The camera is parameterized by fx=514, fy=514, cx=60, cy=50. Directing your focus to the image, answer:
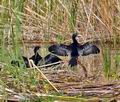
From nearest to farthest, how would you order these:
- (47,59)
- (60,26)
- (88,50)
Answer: (47,59) → (88,50) → (60,26)

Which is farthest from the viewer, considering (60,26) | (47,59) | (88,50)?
(60,26)

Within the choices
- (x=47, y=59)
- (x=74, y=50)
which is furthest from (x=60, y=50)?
(x=47, y=59)

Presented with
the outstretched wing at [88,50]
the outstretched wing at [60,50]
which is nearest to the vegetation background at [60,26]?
the outstretched wing at [88,50]

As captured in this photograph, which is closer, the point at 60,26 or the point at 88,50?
the point at 88,50

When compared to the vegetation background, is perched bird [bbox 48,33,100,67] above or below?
below

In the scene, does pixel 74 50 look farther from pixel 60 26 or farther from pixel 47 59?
pixel 60 26

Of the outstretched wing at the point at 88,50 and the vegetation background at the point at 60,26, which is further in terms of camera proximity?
the outstretched wing at the point at 88,50

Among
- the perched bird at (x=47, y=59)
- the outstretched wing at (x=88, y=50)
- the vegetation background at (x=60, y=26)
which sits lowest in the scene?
the perched bird at (x=47, y=59)

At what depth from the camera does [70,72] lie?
3.08 metres

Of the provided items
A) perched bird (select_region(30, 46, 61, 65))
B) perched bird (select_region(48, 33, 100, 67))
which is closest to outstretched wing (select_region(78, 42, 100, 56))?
perched bird (select_region(48, 33, 100, 67))

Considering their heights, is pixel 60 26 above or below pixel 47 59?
above

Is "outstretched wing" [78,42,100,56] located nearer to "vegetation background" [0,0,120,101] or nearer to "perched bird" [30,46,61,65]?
"vegetation background" [0,0,120,101]

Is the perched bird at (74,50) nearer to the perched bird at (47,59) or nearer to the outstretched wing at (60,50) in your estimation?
the outstretched wing at (60,50)

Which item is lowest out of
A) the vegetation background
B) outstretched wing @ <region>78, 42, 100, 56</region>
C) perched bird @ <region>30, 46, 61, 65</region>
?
perched bird @ <region>30, 46, 61, 65</region>
